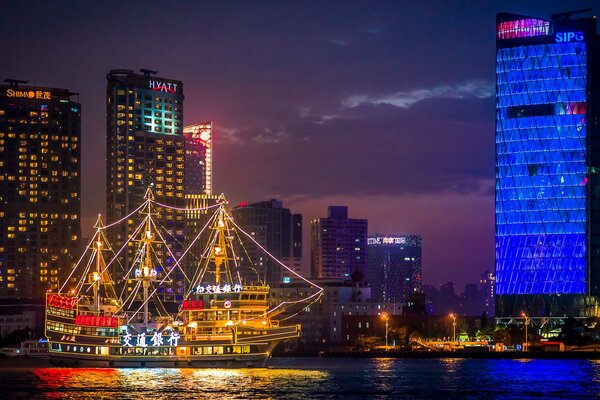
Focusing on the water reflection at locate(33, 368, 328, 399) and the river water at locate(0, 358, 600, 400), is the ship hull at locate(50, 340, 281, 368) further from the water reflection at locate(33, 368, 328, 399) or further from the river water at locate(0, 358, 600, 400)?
the river water at locate(0, 358, 600, 400)

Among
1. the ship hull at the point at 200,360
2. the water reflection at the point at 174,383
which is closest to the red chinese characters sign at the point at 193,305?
the ship hull at the point at 200,360

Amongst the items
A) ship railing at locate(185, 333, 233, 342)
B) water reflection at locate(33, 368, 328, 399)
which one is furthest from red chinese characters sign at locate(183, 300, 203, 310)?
water reflection at locate(33, 368, 328, 399)

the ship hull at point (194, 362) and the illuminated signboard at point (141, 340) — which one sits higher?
the illuminated signboard at point (141, 340)

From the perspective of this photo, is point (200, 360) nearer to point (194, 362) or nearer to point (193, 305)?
point (194, 362)

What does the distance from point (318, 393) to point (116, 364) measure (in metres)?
52.7

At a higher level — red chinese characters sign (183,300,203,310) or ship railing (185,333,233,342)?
red chinese characters sign (183,300,203,310)

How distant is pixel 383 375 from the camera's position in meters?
194

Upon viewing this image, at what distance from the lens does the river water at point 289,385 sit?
153 m

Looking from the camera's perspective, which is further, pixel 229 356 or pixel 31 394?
pixel 229 356

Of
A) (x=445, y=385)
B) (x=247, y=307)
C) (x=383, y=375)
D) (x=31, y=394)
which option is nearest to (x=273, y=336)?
(x=247, y=307)

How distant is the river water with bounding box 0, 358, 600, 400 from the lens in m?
153

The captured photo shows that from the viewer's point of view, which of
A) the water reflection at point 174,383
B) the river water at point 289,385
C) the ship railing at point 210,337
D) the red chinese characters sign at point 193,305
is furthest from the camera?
the red chinese characters sign at point 193,305

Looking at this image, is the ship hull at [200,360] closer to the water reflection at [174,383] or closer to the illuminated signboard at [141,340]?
the water reflection at [174,383]

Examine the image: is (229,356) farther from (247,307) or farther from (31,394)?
(31,394)
